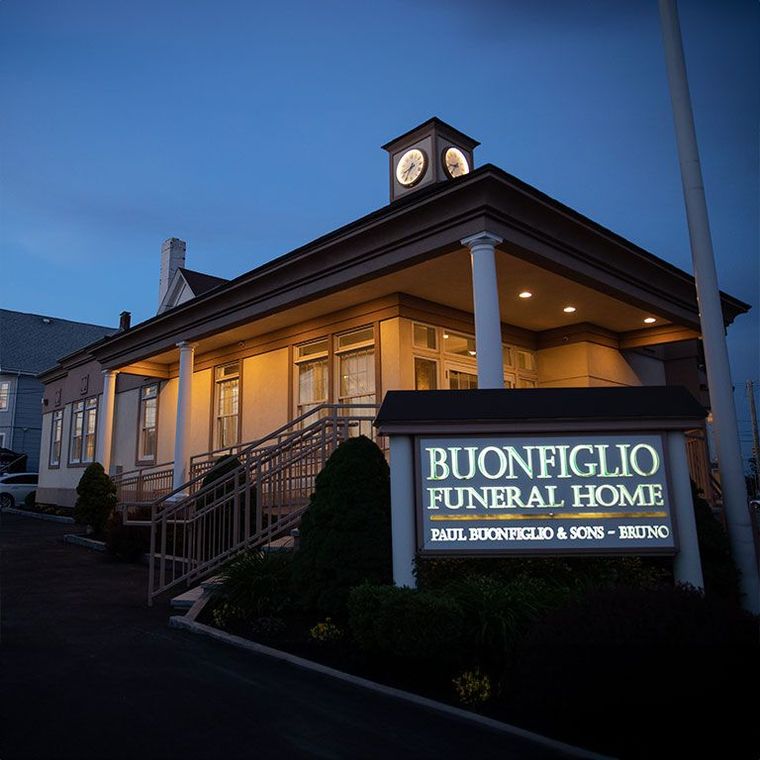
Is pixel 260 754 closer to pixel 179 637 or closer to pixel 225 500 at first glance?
pixel 179 637

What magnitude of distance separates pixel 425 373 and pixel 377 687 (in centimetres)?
887

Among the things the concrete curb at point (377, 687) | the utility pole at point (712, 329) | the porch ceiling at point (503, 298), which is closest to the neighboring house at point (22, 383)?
the porch ceiling at point (503, 298)

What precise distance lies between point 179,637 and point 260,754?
3.31 m

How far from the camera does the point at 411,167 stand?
14.2 metres

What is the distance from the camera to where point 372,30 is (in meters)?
11.1

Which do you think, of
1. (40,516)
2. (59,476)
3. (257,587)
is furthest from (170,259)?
(257,587)

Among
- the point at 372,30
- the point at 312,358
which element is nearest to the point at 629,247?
the point at 372,30

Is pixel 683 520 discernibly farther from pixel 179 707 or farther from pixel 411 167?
pixel 411 167

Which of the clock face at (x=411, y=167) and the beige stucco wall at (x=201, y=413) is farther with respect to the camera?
the beige stucco wall at (x=201, y=413)

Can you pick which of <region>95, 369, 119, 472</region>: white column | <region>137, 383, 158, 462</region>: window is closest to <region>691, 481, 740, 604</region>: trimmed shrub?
<region>95, 369, 119, 472</region>: white column

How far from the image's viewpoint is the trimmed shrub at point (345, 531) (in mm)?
6449

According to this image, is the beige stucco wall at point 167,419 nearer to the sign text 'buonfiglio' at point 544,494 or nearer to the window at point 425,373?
the window at point 425,373

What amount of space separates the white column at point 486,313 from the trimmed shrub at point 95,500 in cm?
1119

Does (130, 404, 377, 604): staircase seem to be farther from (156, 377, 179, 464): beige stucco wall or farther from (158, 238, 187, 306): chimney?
(158, 238, 187, 306): chimney
